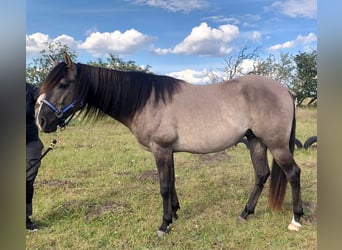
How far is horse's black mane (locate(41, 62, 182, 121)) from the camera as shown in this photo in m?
2.61

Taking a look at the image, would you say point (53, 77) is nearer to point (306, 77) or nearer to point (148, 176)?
point (148, 176)

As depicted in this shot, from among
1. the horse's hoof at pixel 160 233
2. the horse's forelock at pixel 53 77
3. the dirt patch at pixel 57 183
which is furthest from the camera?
the dirt patch at pixel 57 183

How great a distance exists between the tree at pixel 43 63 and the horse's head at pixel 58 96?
292 millimetres

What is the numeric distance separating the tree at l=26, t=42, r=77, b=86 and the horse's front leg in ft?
4.30

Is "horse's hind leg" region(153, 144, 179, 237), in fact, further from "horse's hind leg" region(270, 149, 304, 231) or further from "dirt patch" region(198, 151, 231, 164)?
"dirt patch" region(198, 151, 231, 164)

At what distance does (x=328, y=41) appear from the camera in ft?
2.86

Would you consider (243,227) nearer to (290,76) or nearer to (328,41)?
(290,76)

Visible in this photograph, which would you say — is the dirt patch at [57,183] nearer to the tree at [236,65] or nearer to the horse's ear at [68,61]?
the horse's ear at [68,61]

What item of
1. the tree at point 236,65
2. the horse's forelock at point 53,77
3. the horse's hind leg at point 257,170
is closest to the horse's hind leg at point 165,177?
the horse's hind leg at point 257,170

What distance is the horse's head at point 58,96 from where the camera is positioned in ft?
7.75

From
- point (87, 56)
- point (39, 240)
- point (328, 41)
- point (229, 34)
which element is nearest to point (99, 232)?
point (39, 240)

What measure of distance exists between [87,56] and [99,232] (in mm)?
1807

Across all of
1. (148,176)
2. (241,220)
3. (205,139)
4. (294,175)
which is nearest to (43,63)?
(205,139)

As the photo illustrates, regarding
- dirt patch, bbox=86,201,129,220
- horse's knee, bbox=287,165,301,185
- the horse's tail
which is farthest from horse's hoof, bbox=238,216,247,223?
dirt patch, bbox=86,201,129,220
